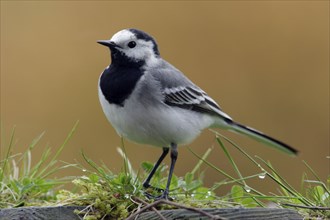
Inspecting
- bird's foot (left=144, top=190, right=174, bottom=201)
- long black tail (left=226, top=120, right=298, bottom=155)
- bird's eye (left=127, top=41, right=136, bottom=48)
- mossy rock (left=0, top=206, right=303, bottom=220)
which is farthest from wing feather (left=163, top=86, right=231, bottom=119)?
mossy rock (left=0, top=206, right=303, bottom=220)

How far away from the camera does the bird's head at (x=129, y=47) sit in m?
4.14

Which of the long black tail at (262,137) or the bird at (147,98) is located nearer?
the bird at (147,98)

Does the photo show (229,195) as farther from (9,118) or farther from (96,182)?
(9,118)

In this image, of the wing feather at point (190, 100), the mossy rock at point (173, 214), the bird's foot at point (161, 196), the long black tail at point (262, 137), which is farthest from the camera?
the long black tail at point (262, 137)

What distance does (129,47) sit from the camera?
13.6ft

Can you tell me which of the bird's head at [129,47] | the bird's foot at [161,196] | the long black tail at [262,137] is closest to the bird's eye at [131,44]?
the bird's head at [129,47]

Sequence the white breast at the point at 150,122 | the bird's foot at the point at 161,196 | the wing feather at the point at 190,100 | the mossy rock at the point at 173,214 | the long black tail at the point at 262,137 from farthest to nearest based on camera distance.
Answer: the long black tail at the point at 262,137 → the wing feather at the point at 190,100 → the white breast at the point at 150,122 → the bird's foot at the point at 161,196 → the mossy rock at the point at 173,214

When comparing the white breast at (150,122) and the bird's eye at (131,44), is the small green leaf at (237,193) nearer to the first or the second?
the white breast at (150,122)

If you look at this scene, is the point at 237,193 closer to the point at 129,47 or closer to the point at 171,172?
the point at 171,172

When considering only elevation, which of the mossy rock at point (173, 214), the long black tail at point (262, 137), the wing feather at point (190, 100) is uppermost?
the wing feather at point (190, 100)

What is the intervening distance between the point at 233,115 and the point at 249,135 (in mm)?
1380

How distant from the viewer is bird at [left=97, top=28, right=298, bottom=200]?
394 cm

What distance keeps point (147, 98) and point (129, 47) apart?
0.34 meters

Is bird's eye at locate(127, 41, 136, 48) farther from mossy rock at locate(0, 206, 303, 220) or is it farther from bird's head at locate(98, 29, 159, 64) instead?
mossy rock at locate(0, 206, 303, 220)
